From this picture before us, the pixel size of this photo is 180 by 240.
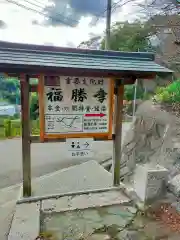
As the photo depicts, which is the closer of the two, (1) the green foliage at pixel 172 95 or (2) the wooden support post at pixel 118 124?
(2) the wooden support post at pixel 118 124

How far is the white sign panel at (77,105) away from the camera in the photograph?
462 centimetres

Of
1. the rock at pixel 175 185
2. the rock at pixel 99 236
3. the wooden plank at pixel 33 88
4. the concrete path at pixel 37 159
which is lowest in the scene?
the concrete path at pixel 37 159

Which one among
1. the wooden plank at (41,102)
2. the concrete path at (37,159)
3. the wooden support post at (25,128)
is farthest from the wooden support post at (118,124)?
the concrete path at (37,159)

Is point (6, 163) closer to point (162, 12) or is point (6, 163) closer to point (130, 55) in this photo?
point (130, 55)

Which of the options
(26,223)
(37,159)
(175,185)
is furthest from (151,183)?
(37,159)

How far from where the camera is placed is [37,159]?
33.8ft

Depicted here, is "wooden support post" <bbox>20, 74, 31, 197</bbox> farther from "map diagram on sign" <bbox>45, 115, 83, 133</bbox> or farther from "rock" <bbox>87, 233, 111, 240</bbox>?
"rock" <bbox>87, 233, 111, 240</bbox>

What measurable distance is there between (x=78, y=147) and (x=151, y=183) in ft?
5.20

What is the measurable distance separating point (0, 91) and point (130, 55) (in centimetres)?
3068

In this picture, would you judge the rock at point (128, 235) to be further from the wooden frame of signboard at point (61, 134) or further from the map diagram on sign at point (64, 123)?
the map diagram on sign at point (64, 123)

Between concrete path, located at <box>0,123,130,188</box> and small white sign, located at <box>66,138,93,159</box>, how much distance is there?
12.5ft

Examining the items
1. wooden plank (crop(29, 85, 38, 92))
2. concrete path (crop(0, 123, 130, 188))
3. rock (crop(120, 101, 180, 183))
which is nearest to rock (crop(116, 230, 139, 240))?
rock (crop(120, 101, 180, 183))

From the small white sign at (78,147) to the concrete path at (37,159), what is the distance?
3819mm

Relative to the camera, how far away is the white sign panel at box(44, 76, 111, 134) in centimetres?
462
